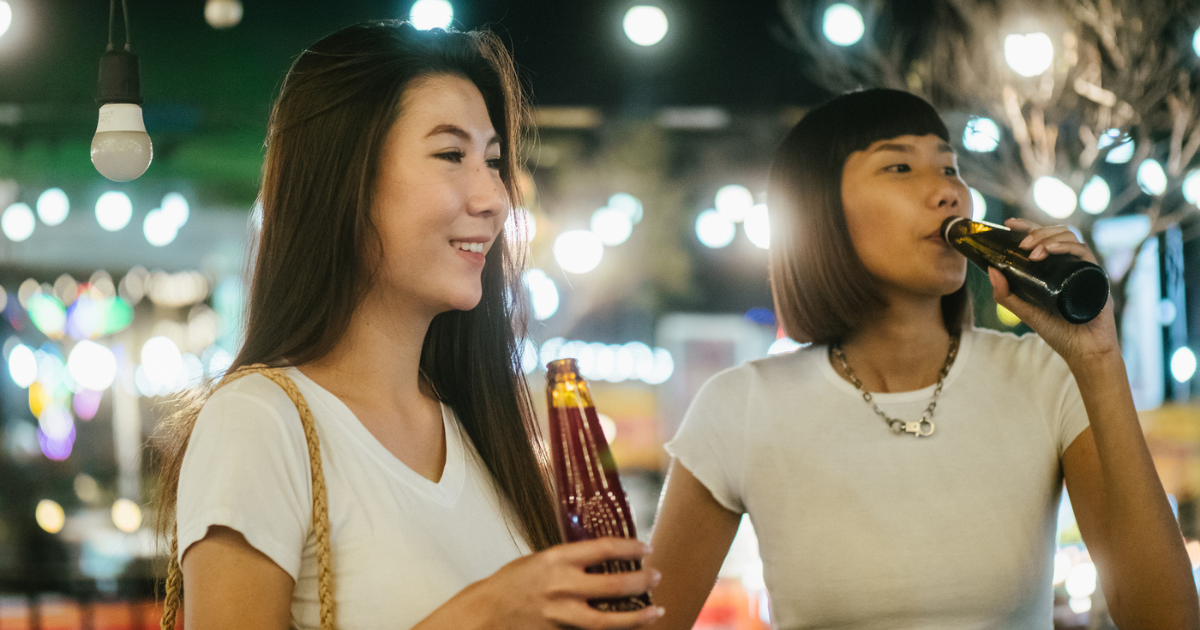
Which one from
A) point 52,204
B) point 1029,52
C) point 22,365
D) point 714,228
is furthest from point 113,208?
point 1029,52

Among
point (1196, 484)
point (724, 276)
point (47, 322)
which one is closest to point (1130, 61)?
point (1196, 484)

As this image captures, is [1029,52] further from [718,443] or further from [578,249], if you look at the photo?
[578,249]

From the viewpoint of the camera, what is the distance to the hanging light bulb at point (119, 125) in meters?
1.54

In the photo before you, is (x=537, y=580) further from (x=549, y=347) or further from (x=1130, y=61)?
(x=549, y=347)

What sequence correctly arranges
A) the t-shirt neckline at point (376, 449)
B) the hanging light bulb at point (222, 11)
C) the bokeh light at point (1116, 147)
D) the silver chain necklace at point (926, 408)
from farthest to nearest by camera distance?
the hanging light bulb at point (222, 11) → the bokeh light at point (1116, 147) → the silver chain necklace at point (926, 408) → the t-shirt neckline at point (376, 449)

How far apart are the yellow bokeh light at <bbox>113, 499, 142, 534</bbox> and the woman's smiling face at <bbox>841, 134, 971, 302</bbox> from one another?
19.7 ft

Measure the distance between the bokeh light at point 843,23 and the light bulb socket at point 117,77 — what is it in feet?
10.8

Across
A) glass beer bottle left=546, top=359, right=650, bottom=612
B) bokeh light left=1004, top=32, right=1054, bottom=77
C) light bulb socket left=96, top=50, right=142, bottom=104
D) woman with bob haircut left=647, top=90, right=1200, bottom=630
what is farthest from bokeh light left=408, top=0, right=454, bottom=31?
glass beer bottle left=546, top=359, right=650, bottom=612

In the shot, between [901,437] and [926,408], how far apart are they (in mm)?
70

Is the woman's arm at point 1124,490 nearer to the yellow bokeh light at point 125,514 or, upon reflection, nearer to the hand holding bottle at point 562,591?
the hand holding bottle at point 562,591

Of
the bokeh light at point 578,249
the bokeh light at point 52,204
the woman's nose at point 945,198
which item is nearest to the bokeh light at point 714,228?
the bokeh light at point 578,249

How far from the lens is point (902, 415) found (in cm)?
157

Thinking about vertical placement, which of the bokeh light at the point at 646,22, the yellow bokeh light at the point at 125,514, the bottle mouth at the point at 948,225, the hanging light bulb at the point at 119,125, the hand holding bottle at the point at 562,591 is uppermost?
the bokeh light at the point at 646,22

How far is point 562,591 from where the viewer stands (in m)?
0.85
